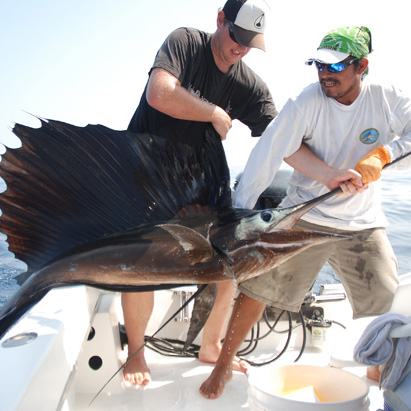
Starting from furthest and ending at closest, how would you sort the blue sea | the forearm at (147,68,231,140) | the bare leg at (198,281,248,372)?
the blue sea < the bare leg at (198,281,248,372) < the forearm at (147,68,231,140)

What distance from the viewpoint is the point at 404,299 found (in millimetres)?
1925

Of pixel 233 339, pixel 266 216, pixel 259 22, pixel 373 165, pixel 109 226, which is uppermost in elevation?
pixel 259 22

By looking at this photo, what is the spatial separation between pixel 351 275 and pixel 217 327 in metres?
0.77

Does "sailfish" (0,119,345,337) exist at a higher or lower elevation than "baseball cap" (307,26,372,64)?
lower

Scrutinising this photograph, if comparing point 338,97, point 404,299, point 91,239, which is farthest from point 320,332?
point 91,239

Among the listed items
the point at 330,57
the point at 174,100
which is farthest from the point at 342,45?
the point at 174,100

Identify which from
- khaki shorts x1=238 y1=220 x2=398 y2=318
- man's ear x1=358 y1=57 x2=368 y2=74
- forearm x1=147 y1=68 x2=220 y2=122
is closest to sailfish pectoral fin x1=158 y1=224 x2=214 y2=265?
forearm x1=147 y1=68 x2=220 y2=122

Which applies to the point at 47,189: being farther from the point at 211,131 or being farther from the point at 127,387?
the point at 127,387

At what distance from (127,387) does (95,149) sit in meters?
1.29

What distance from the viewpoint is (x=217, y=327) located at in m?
2.51

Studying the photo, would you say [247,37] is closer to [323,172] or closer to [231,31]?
[231,31]

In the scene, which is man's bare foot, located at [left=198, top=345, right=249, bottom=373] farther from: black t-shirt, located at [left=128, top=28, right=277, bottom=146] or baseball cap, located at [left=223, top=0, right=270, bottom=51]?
baseball cap, located at [left=223, top=0, right=270, bottom=51]

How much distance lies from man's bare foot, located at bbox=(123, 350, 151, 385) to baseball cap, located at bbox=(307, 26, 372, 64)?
5.52 ft

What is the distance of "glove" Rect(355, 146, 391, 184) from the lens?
6.21 feet
